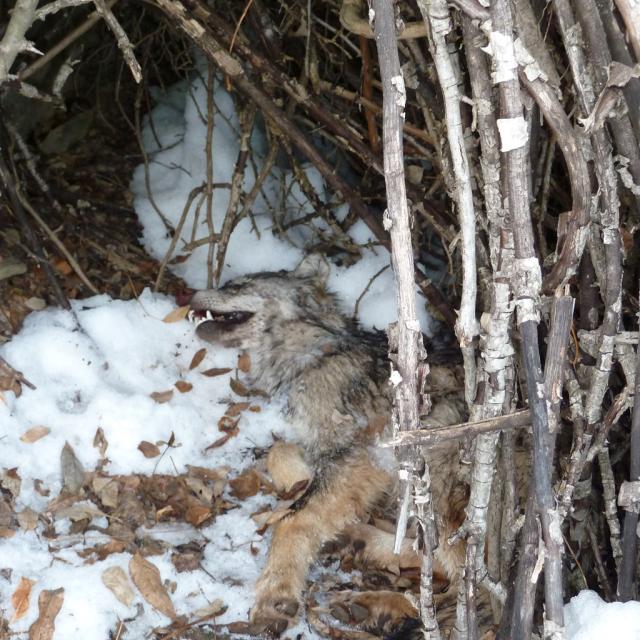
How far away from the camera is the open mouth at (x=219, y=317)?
4707 millimetres

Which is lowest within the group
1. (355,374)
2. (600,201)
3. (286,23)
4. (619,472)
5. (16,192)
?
(619,472)

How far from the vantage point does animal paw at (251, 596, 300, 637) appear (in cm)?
348

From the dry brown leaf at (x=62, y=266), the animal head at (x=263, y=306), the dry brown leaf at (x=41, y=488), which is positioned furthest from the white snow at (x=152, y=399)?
the dry brown leaf at (x=62, y=266)

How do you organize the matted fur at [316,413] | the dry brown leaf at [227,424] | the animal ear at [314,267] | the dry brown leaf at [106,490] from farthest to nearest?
the animal ear at [314,267], the dry brown leaf at [227,424], the dry brown leaf at [106,490], the matted fur at [316,413]

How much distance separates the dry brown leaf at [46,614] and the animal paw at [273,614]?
80 cm

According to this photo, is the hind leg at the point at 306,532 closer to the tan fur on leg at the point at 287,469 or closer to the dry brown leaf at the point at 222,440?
the tan fur on leg at the point at 287,469

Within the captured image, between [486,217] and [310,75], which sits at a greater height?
[310,75]

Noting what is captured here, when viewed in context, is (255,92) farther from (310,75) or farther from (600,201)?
(600,201)

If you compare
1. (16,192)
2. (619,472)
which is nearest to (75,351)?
(16,192)

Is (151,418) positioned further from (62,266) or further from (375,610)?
(375,610)

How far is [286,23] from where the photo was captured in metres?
4.41

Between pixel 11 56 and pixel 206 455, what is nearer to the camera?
pixel 11 56

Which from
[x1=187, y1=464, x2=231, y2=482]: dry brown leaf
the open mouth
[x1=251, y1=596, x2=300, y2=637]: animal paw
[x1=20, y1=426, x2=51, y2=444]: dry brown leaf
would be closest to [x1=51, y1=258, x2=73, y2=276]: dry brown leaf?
the open mouth

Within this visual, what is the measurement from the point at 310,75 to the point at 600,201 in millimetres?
2136
